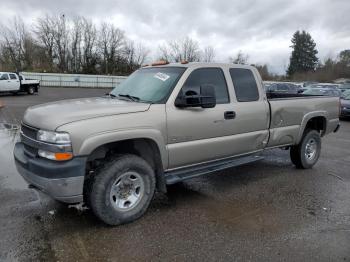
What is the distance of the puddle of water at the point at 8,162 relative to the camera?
5.27 metres

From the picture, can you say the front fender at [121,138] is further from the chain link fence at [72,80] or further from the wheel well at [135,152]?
the chain link fence at [72,80]

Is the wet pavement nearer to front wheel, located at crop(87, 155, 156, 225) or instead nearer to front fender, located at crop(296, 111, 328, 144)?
front wheel, located at crop(87, 155, 156, 225)

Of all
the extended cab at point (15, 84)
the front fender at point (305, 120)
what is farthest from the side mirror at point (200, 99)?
the extended cab at point (15, 84)

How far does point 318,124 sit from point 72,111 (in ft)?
17.2

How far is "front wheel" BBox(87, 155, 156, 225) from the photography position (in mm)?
3725

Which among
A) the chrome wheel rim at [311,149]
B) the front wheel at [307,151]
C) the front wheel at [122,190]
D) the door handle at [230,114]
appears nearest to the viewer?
the front wheel at [122,190]

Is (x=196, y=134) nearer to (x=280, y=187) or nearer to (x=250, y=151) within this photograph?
(x=250, y=151)

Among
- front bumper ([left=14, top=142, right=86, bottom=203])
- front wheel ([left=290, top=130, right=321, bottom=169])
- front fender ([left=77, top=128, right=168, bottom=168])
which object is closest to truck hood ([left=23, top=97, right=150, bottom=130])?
front fender ([left=77, top=128, right=168, bottom=168])

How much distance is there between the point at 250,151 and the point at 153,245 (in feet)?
8.17

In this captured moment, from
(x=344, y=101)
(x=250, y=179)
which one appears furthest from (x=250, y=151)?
(x=344, y=101)

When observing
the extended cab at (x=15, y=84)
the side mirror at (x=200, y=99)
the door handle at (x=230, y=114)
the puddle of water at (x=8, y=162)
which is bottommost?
the puddle of water at (x=8, y=162)

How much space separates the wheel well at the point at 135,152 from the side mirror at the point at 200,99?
2.09ft

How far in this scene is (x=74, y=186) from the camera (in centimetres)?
351

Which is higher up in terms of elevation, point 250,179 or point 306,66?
point 306,66
